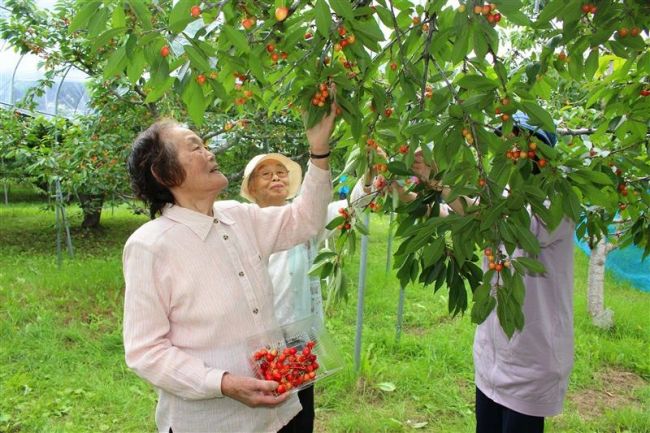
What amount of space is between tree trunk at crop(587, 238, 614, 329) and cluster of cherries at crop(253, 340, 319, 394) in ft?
12.0

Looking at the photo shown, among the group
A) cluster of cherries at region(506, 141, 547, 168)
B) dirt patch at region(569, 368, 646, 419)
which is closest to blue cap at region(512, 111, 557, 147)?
cluster of cherries at region(506, 141, 547, 168)

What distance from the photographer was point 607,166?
1.68 meters

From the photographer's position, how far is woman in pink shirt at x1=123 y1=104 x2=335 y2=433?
1.49 m

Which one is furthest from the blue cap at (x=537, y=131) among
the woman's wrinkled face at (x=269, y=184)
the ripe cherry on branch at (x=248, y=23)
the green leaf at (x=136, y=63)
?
the woman's wrinkled face at (x=269, y=184)

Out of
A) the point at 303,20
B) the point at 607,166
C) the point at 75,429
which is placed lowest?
the point at 75,429

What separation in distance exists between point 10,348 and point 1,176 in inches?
184

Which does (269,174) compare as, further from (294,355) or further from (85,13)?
(85,13)

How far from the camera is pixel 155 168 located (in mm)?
1642

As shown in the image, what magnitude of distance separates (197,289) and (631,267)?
5.95m

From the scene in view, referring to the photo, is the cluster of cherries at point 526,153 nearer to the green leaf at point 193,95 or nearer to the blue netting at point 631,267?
the green leaf at point 193,95

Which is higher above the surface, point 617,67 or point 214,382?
point 617,67

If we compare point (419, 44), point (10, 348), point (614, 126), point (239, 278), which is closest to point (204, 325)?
point (239, 278)

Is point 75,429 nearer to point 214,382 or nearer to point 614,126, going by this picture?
point 214,382

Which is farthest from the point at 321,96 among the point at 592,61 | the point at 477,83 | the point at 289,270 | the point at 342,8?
the point at 289,270
